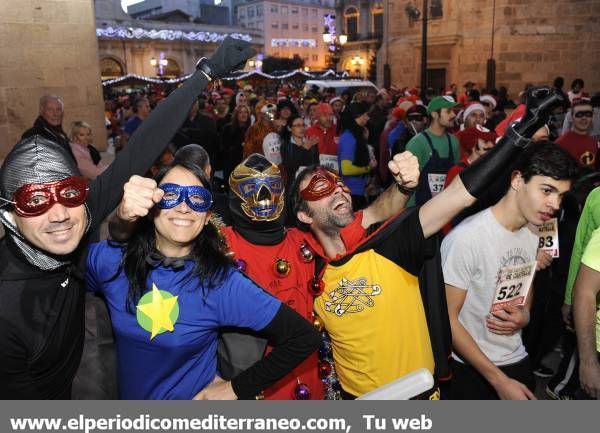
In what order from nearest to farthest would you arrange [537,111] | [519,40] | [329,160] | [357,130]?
[537,111], [357,130], [329,160], [519,40]

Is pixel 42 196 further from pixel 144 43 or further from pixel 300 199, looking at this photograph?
pixel 144 43

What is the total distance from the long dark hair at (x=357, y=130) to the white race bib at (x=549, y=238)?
3.21 m

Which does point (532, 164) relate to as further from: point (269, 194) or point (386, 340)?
point (269, 194)

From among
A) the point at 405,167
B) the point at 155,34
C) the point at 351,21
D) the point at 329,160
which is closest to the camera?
the point at 405,167

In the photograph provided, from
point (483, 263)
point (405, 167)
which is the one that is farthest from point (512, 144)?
point (483, 263)

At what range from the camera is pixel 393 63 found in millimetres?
22547

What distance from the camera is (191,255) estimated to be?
81.6 inches

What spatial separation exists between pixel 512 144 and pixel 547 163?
1.94 ft

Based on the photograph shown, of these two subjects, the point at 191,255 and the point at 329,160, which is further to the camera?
the point at 329,160

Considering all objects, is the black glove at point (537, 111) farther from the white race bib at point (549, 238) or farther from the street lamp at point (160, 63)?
the street lamp at point (160, 63)

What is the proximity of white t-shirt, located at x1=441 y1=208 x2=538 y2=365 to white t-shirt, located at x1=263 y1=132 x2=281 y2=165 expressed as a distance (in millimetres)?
3977

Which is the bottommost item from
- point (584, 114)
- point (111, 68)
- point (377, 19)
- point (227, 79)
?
point (584, 114)

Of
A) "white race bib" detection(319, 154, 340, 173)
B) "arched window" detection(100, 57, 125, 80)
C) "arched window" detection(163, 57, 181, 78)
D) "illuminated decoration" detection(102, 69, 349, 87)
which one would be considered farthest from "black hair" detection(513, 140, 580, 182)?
"arched window" detection(163, 57, 181, 78)
